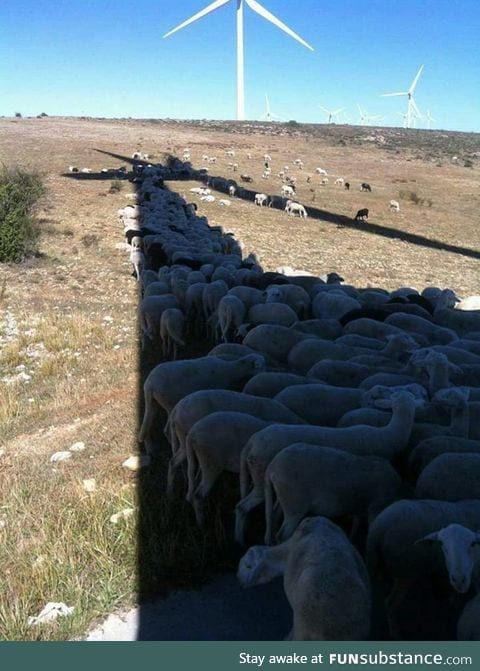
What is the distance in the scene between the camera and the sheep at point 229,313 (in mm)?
10594

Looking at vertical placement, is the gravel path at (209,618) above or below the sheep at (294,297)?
below

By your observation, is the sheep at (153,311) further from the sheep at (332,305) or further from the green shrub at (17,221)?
the green shrub at (17,221)

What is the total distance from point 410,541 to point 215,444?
2.01 meters

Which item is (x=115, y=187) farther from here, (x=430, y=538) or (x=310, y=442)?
(x=430, y=538)

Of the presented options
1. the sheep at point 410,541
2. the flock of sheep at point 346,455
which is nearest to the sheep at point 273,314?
the flock of sheep at point 346,455

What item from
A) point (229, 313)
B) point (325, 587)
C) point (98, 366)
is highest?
point (325, 587)

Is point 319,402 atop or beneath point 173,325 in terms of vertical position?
atop

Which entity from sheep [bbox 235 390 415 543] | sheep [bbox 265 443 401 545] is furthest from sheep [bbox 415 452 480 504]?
sheep [bbox 235 390 415 543]

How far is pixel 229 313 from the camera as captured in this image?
10.6m

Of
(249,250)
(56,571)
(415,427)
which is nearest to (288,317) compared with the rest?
(415,427)

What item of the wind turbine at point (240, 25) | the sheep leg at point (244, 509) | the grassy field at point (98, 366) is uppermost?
the wind turbine at point (240, 25)

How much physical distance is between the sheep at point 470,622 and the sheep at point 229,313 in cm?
705

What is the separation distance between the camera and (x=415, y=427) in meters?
5.99

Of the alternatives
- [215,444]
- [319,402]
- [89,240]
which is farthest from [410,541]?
[89,240]
